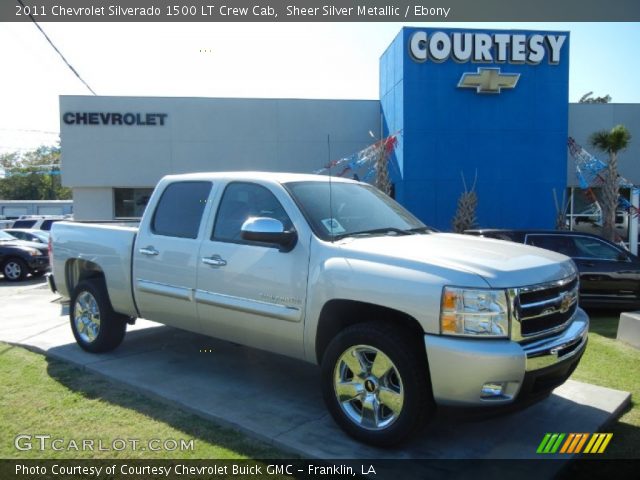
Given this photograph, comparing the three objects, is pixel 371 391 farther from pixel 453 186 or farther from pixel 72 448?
pixel 453 186

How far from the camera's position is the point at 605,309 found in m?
9.83

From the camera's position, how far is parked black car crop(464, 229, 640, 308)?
9.30 metres

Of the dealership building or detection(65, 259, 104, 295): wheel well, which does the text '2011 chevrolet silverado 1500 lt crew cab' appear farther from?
the dealership building

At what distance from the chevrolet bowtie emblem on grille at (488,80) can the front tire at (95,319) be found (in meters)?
11.8


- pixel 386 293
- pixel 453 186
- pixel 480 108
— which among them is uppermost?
pixel 480 108

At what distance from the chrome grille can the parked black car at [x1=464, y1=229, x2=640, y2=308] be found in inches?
237

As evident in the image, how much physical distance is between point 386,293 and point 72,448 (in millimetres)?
2473

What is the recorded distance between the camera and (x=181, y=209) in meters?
5.36

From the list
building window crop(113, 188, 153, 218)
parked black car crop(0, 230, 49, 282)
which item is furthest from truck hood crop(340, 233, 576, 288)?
building window crop(113, 188, 153, 218)

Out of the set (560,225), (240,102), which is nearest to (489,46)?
(560,225)

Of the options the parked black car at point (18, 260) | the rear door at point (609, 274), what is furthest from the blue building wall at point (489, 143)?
the parked black car at point (18, 260)

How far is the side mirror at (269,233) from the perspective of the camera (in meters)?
4.15

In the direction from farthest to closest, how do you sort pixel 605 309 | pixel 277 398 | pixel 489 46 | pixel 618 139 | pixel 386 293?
pixel 489 46 → pixel 618 139 → pixel 605 309 → pixel 277 398 → pixel 386 293

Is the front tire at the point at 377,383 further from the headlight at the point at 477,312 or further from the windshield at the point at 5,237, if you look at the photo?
the windshield at the point at 5,237
